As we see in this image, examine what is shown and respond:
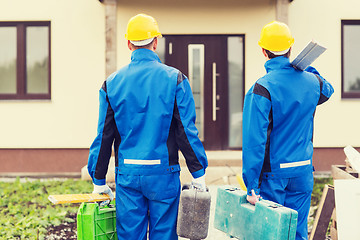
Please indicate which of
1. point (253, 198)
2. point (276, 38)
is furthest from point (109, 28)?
point (253, 198)

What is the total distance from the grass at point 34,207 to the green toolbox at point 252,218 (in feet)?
8.33

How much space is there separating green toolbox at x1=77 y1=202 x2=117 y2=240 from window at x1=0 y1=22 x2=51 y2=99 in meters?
6.61

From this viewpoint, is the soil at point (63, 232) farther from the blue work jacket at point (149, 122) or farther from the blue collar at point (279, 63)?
the blue collar at point (279, 63)

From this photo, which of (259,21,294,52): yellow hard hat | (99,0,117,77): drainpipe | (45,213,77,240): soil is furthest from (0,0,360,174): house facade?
(259,21,294,52): yellow hard hat

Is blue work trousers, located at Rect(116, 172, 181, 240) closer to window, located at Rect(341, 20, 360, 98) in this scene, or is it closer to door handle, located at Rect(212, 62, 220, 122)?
door handle, located at Rect(212, 62, 220, 122)

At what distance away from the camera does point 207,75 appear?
920 centimetres

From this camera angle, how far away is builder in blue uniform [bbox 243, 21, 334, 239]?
10.2 ft

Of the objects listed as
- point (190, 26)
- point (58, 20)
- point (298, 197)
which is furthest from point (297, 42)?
point (298, 197)

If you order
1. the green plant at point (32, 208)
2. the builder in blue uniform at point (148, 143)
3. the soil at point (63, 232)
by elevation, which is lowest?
the soil at point (63, 232)

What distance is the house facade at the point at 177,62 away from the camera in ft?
29.7

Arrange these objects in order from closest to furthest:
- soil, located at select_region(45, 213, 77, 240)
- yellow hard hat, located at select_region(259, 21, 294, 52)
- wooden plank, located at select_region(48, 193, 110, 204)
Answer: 1. wooden plank, located at select_region(48, 193, 110, 204)
2. yellow hard hat, located at select_region(259, 21, 294, 52)
3. soil, located at select_region(45, 213, 77, 240)

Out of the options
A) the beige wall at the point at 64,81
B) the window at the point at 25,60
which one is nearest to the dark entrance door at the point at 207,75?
the beige wall at the point at 64,81

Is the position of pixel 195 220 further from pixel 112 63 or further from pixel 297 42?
pixel 297 42

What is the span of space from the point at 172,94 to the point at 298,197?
3.66ft
